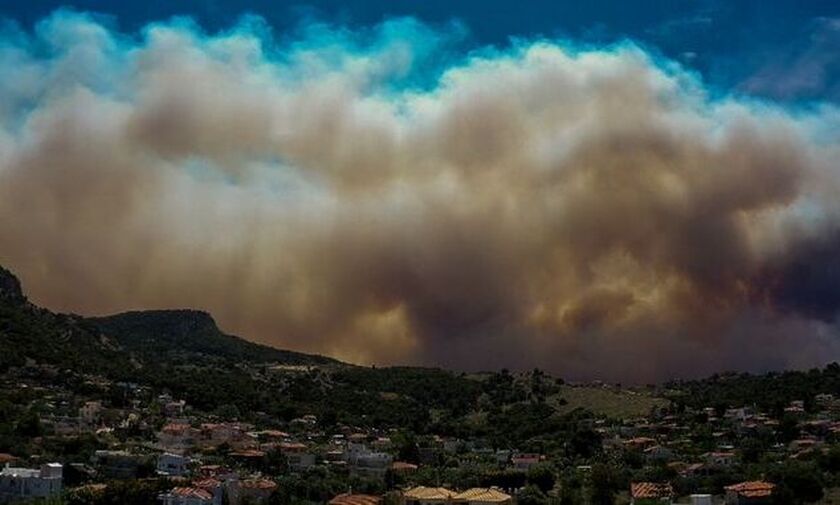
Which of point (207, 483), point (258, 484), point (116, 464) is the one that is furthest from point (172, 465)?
point (207, 483)

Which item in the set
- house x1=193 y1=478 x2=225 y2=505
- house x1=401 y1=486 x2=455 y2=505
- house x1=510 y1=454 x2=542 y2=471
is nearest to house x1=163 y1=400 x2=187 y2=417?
house x1=510 y1=454 x2=542 y2=471

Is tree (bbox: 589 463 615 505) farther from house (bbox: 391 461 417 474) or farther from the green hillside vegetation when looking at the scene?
the green hillside vegetation

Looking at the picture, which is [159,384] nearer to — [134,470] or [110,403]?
[110,403]

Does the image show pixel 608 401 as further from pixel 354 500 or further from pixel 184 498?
pixel 184 498

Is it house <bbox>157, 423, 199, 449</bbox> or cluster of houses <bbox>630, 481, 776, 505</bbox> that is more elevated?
house <bbox>157, 423, 199, 449</bbox>

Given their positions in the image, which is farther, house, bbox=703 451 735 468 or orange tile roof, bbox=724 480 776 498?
house, bbox=703 451 735 468
